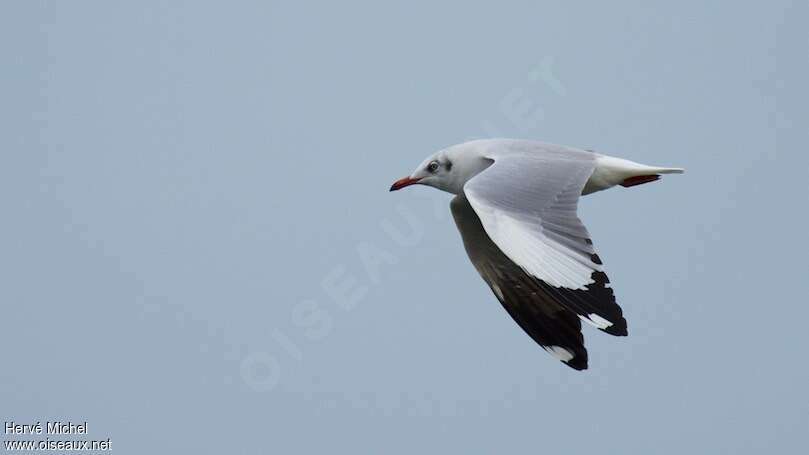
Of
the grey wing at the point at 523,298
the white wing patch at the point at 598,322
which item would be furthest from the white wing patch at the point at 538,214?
the grey wing at the point at 523,298

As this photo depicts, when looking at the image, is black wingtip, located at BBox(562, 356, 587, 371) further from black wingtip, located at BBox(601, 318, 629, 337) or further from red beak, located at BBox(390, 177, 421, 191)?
red beak, located at BBox(390, 177, 421, 191)

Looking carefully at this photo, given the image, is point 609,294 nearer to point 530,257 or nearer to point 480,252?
point 530,257

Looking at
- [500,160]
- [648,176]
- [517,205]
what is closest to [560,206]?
[517,205]

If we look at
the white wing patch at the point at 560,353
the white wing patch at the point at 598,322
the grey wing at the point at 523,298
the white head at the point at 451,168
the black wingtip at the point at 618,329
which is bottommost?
the black wingtip at the point at 618,329

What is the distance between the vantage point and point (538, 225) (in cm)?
579

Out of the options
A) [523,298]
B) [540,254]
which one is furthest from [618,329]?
[523,298]

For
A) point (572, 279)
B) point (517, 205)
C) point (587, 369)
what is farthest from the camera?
point (587, 369)

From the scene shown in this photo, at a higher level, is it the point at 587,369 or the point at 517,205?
the point at 517,205

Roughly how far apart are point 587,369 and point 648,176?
3.74 ft

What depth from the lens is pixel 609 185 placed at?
701cm

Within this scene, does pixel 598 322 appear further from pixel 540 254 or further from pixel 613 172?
pixel 613 172

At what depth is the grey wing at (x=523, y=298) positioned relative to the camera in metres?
6.69

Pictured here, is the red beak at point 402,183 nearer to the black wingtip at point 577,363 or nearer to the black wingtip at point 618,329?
the black wingtip at point 577,363

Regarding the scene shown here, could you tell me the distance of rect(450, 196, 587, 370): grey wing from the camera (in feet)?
22.0
